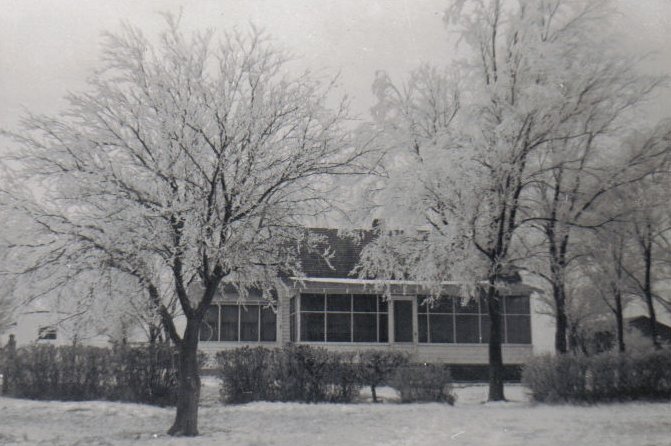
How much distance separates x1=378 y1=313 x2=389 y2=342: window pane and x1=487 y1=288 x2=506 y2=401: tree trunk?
7.40m

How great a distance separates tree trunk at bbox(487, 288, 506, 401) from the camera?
55.2 feet

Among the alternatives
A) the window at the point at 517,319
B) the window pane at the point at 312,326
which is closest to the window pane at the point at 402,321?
the window pane at the point at 312,326

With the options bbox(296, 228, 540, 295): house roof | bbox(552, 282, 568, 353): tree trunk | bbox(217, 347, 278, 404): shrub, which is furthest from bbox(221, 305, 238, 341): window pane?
bbox(552, 282, 568, 353): tree trunk

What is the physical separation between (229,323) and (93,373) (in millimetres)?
10051

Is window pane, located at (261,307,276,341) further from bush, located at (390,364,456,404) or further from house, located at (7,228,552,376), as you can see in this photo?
bush, located at (390,364,456,404)

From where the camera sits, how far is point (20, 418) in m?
13.2

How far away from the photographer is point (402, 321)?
2556 centimetres

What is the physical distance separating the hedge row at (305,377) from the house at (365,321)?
8.12m

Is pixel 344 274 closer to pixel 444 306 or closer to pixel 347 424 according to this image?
pixel 444 306

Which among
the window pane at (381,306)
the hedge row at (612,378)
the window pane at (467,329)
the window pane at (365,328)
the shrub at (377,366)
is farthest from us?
the window pane at (467,329)

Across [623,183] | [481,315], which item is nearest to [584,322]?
[481,315]

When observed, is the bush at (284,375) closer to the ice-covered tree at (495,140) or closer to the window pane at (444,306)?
the ice-covered tree at (495,140)

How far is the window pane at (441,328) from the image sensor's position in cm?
2562

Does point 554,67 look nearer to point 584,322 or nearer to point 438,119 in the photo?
point 438,119
